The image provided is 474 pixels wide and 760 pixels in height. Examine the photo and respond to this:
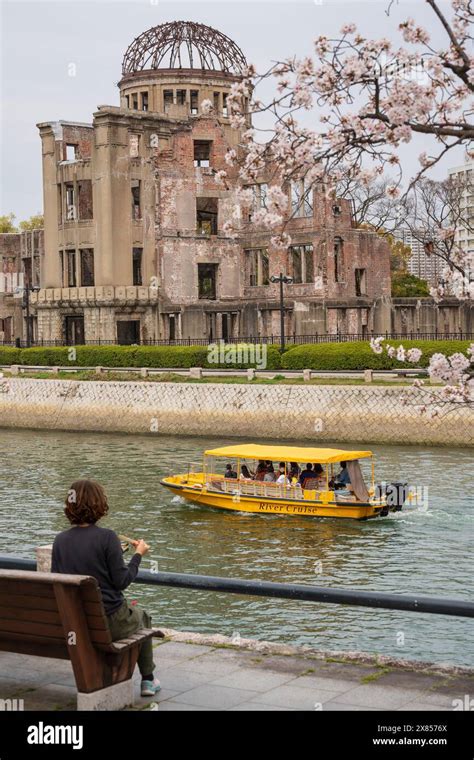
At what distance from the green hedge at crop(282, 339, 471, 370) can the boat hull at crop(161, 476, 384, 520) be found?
19.4 metres

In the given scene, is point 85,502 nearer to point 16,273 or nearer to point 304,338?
point 304,338

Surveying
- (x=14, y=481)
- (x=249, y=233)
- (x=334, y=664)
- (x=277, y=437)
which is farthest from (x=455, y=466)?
(x=249, y=233)

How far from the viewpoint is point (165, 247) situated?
7294 centimetres

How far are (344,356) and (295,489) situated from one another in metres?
22.5

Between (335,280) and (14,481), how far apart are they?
33.6 meters

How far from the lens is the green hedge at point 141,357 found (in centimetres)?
5753

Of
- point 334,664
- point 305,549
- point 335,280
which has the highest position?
point 335,280

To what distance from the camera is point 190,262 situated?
242 feet

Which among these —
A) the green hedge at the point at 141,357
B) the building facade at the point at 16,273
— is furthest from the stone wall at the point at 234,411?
the building facade at the point at 16,273

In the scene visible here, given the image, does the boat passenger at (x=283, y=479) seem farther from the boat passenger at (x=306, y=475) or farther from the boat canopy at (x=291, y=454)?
the boat canopy at (x=291, y=454)

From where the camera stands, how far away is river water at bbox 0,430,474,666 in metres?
19.1

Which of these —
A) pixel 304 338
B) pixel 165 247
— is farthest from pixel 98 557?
pixel 165 247

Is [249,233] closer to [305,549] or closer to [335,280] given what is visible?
[335,280]
